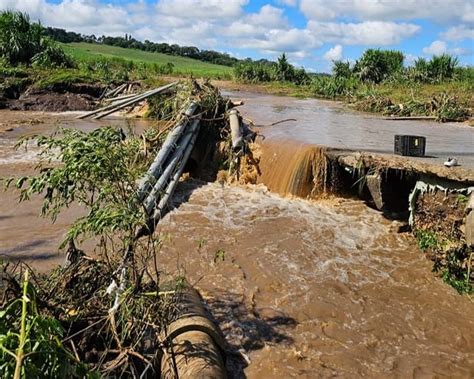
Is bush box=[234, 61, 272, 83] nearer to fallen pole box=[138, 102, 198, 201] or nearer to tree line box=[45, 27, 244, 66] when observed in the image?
fallen pole box=[138, 102, 198, 201]

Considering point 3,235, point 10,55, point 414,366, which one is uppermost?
point 10,55

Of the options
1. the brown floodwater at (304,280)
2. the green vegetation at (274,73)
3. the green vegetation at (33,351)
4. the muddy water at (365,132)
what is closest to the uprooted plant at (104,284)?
the brown floodwater at (304,280)

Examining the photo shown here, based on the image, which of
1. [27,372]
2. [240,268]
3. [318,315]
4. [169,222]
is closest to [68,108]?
[169,222]

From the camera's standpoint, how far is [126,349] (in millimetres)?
3475

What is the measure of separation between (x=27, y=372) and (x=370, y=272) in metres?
4.98

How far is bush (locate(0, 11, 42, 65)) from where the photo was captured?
83.1ft

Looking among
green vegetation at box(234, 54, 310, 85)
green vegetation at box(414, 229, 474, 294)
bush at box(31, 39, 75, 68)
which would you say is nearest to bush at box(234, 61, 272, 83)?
green vegetation at box(234, 54, 310, 85)

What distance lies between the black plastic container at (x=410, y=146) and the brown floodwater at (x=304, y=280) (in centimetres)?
113

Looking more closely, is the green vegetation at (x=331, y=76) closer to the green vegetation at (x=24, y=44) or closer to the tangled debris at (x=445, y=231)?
the green vegetation at (x=24, y=44)

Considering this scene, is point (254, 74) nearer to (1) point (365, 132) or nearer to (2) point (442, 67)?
(2) point (442, 67)

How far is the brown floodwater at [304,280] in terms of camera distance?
A: 478cm

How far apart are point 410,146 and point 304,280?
306 centimetres

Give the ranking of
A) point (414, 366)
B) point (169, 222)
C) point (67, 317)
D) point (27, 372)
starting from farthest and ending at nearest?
1. point (169, 222)
2. point (414, 366)
3. point (67, 317)
4. point (27, 372)

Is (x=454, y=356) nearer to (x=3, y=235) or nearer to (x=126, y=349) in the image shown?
(x=126, y=349)
